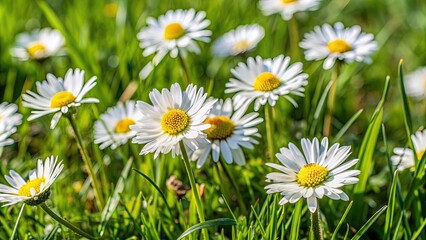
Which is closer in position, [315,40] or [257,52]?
[315,40]

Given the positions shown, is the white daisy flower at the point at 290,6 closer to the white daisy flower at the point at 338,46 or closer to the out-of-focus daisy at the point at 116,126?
the white daisy flower at the point at 338,46

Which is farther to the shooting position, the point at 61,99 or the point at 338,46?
the point at 338,46

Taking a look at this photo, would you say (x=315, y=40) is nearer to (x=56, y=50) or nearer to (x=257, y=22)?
(x=257, y=22)

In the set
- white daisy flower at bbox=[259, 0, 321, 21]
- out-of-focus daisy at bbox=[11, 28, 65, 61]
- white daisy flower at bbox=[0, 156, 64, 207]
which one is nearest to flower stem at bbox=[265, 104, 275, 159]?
white daisy flower at bbox=[0, 156, 64, 207]

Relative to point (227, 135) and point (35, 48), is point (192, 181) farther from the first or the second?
point (35, 48)

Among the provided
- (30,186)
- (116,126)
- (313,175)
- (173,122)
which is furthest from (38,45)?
(313,175)

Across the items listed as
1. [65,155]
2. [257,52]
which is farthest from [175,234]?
[257,52]

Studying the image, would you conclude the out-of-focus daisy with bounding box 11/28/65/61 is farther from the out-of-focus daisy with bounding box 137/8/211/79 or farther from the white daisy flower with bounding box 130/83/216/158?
the white daisy flower with bounding box 130/83/216/158
